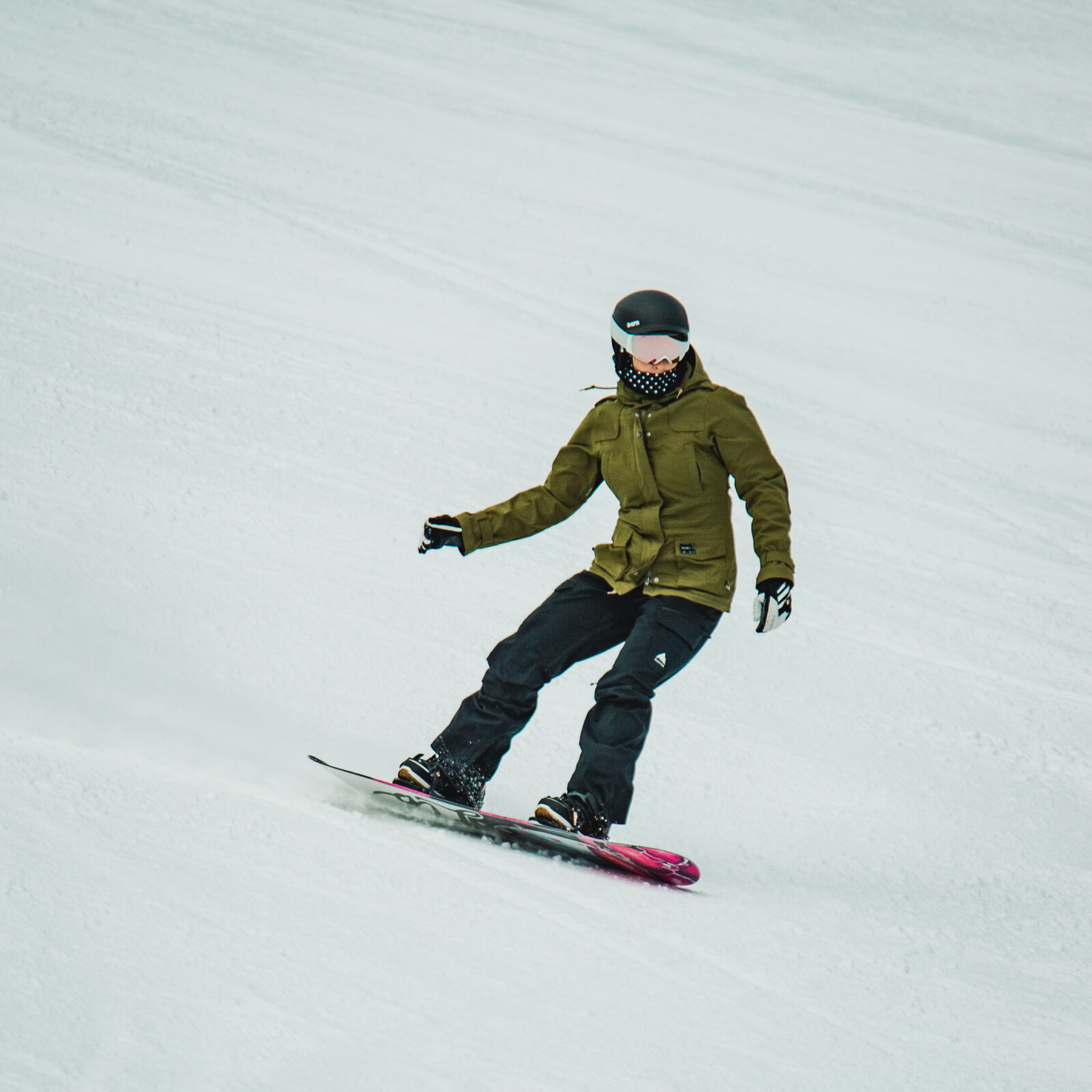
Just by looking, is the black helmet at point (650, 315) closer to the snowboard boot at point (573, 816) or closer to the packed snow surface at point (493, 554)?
the snowboard boot at point (573, 816)

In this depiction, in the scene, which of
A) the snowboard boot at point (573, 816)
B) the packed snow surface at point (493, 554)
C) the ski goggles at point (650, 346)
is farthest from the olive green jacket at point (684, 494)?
the packed snow surface at point (493, 554)

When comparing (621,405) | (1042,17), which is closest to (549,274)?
(621,405)

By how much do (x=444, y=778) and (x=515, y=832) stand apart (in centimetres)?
37

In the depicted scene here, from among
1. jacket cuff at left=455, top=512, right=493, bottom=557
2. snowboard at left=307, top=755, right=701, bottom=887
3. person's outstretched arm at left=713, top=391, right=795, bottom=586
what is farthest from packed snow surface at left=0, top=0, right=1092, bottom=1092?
person's outstretched arm at left=713, top=391, right=795, bottom=586

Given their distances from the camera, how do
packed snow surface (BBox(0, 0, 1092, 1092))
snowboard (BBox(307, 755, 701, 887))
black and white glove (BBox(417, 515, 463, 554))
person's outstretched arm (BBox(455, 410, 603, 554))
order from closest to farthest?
packed snow surface (BBox(0, 0, 1092, 1092)) → snowboard (BBox(307, 755, 701, 887)) → black and white glove (BBox(417, 515, 463, 554)) → person's outstretched arm (BBox(455, 410, 603, 554))

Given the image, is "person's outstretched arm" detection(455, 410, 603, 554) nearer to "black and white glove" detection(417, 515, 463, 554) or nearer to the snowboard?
"black and white glove" detection(417, 515, 463, 554)

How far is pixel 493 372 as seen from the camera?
8.12 m

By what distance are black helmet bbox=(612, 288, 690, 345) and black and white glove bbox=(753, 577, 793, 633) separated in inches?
30.6

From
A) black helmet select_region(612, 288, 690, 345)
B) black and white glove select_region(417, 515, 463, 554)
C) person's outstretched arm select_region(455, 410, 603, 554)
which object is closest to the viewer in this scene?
black helmet select_region(612, 288, 690, 345)

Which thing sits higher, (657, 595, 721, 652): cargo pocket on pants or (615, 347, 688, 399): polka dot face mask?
(615, 347, 688, 399): polka dot face mask

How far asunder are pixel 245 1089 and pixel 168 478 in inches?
172

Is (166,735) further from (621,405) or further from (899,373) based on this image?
(899,373)

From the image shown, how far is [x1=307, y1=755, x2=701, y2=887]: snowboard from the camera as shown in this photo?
3.33m

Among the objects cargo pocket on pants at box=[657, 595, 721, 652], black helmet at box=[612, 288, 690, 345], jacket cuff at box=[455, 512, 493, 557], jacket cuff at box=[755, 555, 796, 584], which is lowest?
cargo pocket on pants at box=[657, 595, 721, 652]
